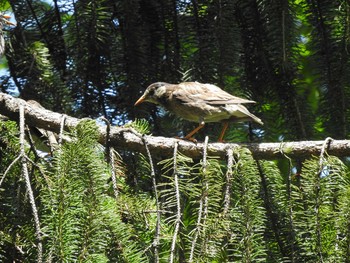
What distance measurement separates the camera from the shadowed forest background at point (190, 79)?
9.26 ft

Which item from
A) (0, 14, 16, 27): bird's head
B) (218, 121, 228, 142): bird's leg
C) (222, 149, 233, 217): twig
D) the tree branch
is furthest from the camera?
(0, 14, 16, 27): bird's head

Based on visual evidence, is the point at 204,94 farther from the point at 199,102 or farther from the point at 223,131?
the point at 223,131

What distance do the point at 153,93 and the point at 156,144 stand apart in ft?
3.32

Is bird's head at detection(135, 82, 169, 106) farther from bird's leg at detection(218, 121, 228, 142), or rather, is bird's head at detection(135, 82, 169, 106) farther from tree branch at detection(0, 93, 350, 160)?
tree branch at detection(0, 93, 350, 160)

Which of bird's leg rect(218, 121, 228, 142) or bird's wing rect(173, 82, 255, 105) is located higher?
bird's wing rect(173, 82, 255, 105)

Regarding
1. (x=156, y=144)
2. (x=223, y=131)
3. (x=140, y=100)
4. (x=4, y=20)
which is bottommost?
(x=223, y=131)

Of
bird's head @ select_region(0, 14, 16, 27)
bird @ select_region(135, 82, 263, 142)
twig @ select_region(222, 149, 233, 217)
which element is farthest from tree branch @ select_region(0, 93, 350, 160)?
bird's head @ select_region(0, 14, 16, 27)

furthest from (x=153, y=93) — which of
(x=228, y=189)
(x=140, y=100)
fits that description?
(x=228, y=189)

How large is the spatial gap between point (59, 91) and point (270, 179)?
1664mm

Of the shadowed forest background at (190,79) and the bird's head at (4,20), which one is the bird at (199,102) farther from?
the bird's head at (4,20)

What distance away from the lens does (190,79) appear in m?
4.15

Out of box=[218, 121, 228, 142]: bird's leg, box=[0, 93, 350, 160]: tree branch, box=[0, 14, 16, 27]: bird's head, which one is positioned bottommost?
box=[218, 121, 228, 142]: bird's leg

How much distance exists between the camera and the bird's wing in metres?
4.25

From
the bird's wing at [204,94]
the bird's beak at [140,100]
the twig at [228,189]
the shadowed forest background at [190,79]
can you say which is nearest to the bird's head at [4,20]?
the shadowed forest background at [190,79]
